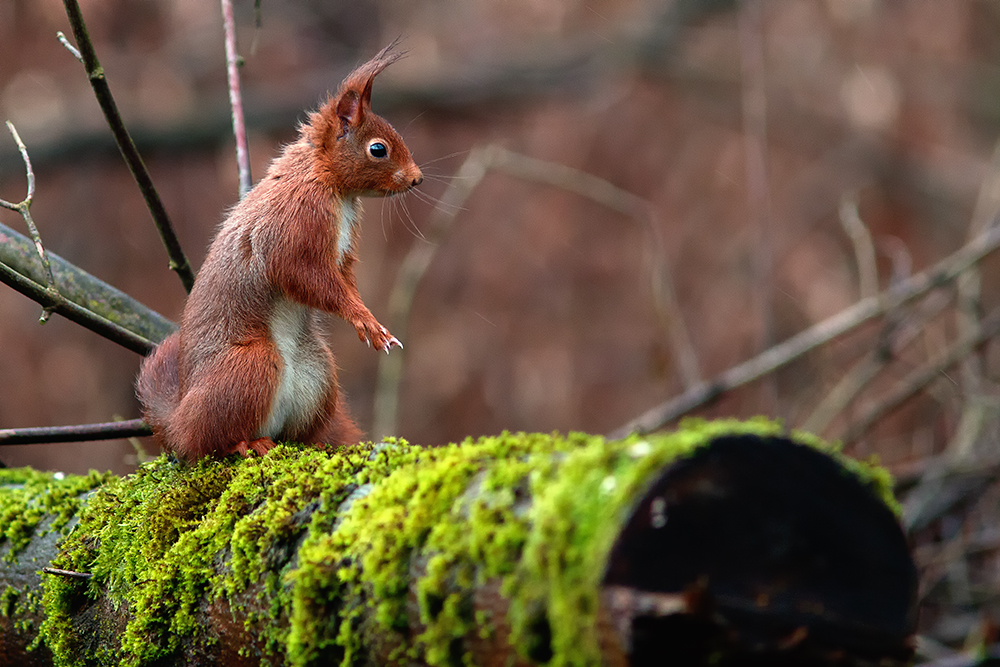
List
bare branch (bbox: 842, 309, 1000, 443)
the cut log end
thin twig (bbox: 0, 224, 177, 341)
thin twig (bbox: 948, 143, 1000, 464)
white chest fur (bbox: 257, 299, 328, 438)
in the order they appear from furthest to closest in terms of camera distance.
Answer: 1. thin twig (bbox: 948, 143, 1000, 464)
2. bare branch (bbox: 842, 309, 1000, 443)
3. thin twig (bbox: 0, 224, 177, 341)
4. white chest fur (bbox: 257, 299, 328, 438)
5. the cut log end

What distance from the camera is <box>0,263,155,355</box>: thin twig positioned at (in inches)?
79.2

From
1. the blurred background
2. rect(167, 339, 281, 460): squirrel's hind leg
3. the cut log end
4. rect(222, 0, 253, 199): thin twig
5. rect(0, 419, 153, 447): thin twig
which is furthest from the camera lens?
the blurred background

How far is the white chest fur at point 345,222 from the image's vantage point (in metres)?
2.12

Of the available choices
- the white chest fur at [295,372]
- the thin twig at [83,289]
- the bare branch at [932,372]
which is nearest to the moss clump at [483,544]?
the white chest fur at [295,372]

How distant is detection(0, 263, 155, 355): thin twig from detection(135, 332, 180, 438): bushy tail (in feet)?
0.32

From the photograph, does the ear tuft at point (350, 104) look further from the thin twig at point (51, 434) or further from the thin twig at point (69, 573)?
the thin twig at point (69, 573)

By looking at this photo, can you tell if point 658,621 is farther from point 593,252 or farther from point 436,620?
point 593,252

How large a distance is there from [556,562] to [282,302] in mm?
1246

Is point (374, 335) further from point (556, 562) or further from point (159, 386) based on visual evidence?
point (556, 562)

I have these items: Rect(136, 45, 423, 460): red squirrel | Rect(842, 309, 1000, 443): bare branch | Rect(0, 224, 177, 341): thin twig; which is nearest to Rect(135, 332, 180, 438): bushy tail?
Rect(136, 45, 423, 460): red squirrel

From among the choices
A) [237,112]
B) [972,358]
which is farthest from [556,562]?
[972,358]

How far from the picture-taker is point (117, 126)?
236cm

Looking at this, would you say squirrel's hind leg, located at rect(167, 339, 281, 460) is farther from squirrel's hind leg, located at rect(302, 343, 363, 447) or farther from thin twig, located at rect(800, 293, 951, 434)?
thin twig, located at rect(800, 293, 951, 434)

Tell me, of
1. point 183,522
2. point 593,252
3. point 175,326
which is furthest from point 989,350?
point 183,522
